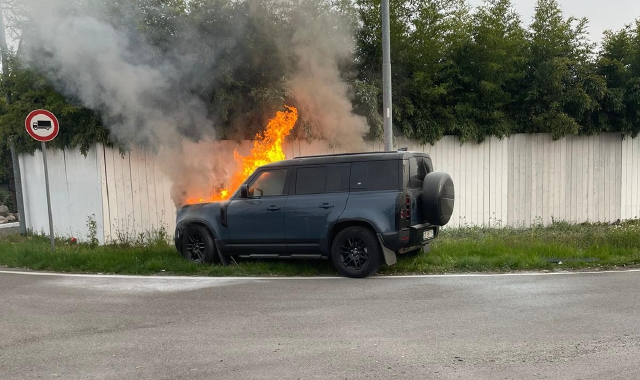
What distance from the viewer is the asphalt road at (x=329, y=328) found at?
480 cm

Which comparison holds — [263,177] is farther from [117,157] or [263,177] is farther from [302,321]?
[117,157]

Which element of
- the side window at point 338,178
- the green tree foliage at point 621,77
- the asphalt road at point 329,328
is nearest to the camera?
the asphalt road at point 329,328

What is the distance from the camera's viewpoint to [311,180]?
904 cm

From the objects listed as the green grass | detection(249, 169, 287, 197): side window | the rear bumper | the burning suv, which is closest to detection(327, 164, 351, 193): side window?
the burning suv

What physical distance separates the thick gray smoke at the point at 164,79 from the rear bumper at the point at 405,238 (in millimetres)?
4916

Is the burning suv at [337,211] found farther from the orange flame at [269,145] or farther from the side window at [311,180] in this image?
the orange flame at [269,145]

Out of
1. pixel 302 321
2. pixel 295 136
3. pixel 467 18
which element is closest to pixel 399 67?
pixel 467 18

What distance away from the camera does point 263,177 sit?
9406 millimetres

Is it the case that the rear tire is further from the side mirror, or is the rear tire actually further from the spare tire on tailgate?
the side mirror

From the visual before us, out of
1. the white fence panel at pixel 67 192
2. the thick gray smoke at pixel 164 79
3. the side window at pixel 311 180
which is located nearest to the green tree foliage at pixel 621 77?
the thick gray smoke at pixel 164 79

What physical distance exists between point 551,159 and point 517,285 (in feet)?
27.5

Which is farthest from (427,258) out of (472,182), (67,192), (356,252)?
(67,192)

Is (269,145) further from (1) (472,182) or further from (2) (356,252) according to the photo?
(1) (472,182)

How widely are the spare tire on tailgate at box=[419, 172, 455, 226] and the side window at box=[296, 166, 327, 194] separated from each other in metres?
1.60
